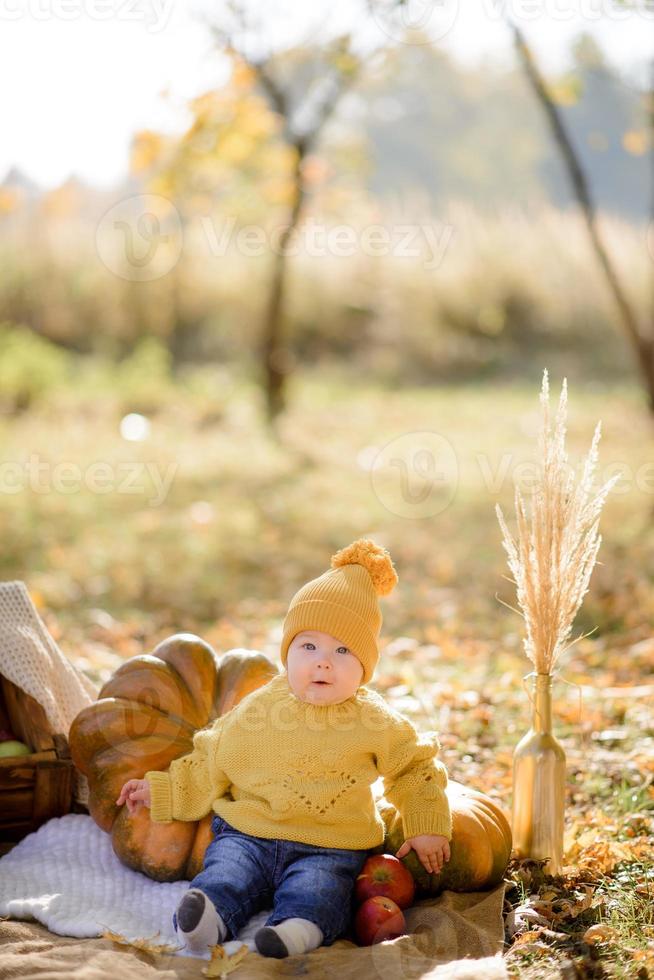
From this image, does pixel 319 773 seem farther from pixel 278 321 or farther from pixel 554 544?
pixel 278 321

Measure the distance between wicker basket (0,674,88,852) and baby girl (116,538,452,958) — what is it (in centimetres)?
55

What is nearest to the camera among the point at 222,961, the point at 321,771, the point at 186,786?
the point at 222,961

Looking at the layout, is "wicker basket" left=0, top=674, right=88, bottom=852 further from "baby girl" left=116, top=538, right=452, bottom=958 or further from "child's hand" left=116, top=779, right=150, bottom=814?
"baby girl" left=116, top=538, right=452, bottom=958

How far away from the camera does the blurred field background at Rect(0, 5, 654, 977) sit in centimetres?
449

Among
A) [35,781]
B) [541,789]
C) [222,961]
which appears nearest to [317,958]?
[222,961]

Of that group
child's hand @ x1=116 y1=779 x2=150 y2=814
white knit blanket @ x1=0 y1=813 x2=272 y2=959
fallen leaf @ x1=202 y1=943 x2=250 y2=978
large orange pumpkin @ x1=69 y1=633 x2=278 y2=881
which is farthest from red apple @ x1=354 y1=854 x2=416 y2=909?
child's hand @ x1=116 y1=779 x2=150 y2=814

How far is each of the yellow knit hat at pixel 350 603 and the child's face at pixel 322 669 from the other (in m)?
0.03

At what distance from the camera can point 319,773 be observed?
2791 mm

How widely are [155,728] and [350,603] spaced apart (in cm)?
80

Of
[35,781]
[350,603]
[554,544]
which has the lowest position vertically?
[35,781]

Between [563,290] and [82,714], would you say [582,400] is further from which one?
[82,714]

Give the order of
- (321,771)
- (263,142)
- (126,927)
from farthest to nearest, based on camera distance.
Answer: (263,142) < (321,771) < (126,927)

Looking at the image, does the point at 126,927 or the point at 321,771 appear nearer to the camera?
the point at 126,927

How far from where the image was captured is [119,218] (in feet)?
44.5
